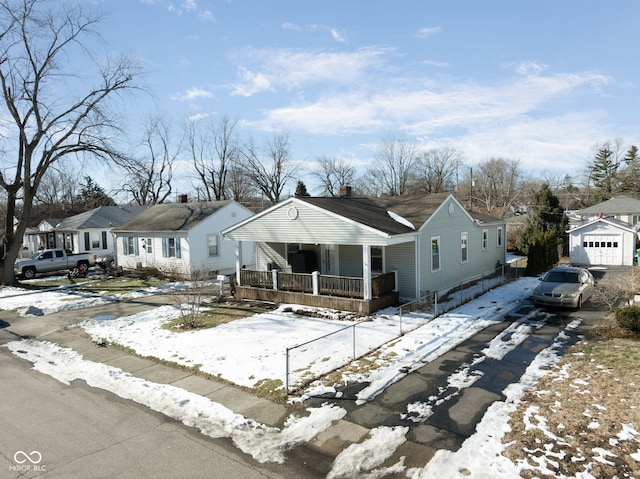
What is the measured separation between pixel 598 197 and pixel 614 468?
72824 mm

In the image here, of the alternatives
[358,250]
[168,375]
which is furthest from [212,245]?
[168,375]

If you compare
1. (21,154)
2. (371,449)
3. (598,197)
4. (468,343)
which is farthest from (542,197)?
(598,197)

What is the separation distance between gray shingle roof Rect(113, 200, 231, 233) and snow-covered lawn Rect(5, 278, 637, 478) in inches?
346

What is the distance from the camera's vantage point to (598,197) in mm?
65938

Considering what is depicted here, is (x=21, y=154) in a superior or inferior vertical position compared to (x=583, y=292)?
superior

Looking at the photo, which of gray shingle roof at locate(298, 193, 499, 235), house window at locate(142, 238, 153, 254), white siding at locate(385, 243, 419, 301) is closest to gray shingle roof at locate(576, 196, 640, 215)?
gray shingle roof at locate(298, 193, 499, 235)

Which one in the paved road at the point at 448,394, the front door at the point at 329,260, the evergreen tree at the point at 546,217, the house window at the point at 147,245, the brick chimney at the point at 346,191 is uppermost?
the brick chimney at the point at 346,191

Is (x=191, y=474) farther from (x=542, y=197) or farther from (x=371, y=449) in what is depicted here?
(x=542, y=197)

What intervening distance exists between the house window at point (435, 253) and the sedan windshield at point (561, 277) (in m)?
4.26

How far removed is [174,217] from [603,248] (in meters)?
28.1

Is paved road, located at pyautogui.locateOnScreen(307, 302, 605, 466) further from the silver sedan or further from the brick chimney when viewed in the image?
the brick chimney

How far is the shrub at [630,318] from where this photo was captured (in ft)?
38.1

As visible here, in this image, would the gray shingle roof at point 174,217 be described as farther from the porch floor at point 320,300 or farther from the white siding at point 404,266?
the white siding at point 404,266

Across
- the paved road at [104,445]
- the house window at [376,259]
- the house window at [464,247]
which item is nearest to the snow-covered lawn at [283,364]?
the paved road at [104,445]
